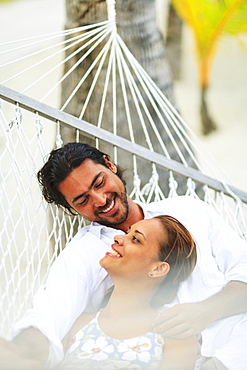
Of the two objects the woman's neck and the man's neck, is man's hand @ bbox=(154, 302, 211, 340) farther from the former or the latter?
the man's neck

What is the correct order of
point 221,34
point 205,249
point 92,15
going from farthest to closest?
1. point 221,34
2. point 92,15
3. point 205,249

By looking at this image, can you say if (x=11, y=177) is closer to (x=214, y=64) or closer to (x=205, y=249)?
(x=205, y=249)

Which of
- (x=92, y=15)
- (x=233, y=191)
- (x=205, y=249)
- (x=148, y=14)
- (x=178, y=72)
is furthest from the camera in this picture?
(x=178, y=72)

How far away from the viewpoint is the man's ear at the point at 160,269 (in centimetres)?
119

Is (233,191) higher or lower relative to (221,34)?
lower

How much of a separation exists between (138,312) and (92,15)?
115cm

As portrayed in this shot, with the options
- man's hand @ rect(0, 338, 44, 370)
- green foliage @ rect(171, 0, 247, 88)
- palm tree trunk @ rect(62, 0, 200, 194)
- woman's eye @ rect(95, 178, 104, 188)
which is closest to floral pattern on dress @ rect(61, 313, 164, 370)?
man's hand @ rect(0, 338, 44, 370)

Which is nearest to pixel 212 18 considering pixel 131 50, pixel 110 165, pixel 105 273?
pixel 131 50

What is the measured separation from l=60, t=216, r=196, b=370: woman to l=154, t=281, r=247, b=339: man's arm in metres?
0.02

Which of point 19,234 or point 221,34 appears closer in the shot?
point 19,234

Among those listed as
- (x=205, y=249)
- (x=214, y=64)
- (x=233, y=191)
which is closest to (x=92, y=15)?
(x=233, y=191)

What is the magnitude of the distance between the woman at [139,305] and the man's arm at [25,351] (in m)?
0.06

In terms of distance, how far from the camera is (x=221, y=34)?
119 inches

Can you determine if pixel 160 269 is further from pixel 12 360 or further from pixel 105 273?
pixel 12 360
